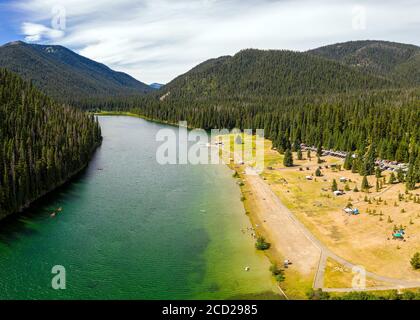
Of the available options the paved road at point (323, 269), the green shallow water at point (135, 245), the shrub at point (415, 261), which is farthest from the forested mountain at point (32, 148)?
the shrub at point (415, 261)

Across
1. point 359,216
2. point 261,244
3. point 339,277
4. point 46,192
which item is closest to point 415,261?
point 339,277

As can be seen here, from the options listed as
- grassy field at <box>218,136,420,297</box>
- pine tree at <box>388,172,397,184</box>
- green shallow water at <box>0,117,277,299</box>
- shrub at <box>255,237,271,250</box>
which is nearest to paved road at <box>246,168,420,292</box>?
grassy field at <box>218,136,420,297</box>

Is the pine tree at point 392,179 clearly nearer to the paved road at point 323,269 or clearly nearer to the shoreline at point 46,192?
the paved road at point 323,269

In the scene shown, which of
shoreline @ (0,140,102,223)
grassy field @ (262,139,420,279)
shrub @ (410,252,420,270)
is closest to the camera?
shrub @ (410,252,420,270)

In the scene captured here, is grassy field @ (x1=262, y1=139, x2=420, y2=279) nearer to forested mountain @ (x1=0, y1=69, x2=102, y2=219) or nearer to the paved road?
the paved road

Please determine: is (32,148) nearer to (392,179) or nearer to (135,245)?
(135,245)

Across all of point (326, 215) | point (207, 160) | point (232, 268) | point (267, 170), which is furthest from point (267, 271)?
point (207, 160)
